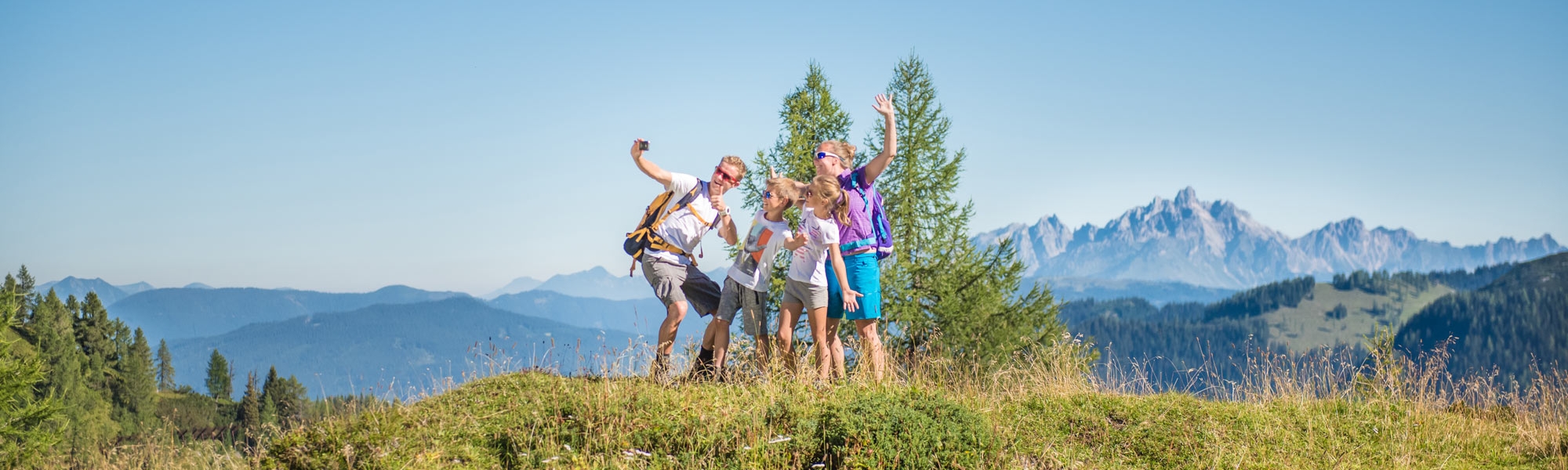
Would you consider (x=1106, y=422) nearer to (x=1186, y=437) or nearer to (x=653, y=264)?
(x=1186, y=437)

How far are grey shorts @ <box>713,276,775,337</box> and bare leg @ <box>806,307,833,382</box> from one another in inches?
17.7

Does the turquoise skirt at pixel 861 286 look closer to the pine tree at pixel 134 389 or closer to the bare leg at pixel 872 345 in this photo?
the bare leg at pixel 872 345

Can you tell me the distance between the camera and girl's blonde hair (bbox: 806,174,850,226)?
7715mm

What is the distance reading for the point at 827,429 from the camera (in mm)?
6430

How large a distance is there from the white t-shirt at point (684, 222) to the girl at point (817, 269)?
0.87 m

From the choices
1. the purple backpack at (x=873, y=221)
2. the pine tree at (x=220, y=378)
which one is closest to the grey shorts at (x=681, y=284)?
the purple backpack at (x=873, y=221)

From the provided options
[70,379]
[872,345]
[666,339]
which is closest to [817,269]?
[872,345]

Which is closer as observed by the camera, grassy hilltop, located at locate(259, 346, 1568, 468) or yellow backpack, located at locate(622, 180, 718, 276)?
grassy hilltop, located at locate(259, 346, 1568, 468)

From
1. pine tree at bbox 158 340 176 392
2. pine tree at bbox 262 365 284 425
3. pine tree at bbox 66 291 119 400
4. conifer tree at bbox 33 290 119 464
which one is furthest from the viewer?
pine tree at bbox 158 340 176 392

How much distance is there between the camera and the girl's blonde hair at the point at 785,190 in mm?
7871

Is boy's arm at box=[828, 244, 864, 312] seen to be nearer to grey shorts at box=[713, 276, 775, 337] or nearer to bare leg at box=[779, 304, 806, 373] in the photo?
bare leg at box=[779, 304, 806, 373]

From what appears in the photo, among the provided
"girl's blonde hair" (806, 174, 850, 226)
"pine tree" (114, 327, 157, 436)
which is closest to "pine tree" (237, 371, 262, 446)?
"pine tree" (114, 327, 157, 436)

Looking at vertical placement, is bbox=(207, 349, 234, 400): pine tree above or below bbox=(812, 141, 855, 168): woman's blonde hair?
below

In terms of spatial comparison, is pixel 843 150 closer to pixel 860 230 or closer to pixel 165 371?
pixel 860 230
